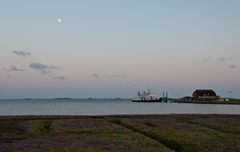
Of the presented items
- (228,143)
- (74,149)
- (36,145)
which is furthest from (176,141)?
(36,145)

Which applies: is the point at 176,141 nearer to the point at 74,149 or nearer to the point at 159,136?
the point at 159,136

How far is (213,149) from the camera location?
3362 centimetres

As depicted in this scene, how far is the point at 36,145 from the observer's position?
35.9 meters

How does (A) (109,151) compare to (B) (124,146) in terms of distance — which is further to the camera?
(B) (124,146)

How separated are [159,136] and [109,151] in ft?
45.1

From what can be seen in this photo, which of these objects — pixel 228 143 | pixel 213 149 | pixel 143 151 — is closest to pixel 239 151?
pixel 213 149

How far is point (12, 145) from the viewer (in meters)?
36.3

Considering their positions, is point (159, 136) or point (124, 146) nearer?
point (124, 146)

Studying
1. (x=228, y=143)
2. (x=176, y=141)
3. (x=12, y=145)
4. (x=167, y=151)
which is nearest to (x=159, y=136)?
(x=176, y=141)

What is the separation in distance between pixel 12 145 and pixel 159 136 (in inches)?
660

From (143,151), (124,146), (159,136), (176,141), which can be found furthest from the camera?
(159,136)

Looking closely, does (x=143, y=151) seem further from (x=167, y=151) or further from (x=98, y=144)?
(x=98, y=144)

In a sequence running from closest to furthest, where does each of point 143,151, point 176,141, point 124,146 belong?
point 143,151 → point 124,146 → point 176,141

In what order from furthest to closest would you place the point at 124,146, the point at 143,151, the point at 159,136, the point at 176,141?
the point at 159,136 < the point at 176,141 < the point at 124,146 < the point at 143,151
